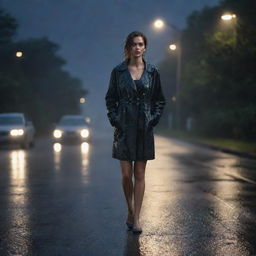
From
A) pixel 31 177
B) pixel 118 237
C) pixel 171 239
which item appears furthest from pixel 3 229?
pixel 31 177

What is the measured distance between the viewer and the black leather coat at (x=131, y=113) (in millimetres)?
6258

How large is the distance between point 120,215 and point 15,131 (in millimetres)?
19020

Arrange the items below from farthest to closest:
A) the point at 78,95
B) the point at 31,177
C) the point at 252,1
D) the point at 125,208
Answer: the point at 78,95, the point at 252,1, the point at 31,177, the point at 125,208

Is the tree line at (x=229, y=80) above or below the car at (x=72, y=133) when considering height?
above

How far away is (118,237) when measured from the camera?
6027 mm

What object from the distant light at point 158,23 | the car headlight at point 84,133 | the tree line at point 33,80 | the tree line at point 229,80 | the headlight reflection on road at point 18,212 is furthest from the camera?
the tree line at point 33,80

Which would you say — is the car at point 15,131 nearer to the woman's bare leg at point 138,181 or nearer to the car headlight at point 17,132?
the car headlight at point 17,132

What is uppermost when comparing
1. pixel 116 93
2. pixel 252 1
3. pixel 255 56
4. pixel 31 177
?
pixel 252 1

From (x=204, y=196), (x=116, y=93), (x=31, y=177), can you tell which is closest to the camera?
(x=116, y=93)

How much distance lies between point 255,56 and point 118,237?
2418cm

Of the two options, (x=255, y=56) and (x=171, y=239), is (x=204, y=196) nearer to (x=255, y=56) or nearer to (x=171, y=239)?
(x=171, y=239)

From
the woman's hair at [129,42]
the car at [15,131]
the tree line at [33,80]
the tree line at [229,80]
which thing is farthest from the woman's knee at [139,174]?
the tree line at [33,80]

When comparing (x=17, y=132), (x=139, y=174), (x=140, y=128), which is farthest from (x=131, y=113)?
(x=17, y=132)

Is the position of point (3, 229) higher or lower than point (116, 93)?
lower
